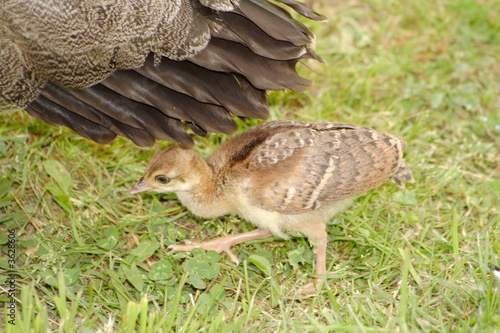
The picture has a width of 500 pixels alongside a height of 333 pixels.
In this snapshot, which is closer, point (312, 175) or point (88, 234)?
point (312, 175)

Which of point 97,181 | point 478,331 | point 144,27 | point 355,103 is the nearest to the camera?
point 478,331

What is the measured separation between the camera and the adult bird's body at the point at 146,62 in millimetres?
2391

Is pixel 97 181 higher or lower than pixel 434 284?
lower

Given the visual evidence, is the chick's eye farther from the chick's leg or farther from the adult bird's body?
the chick's leg

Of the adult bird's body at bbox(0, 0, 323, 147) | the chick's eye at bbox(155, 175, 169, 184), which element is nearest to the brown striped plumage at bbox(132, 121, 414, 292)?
the chick's eye at bbox(155, 175, 169, 184)

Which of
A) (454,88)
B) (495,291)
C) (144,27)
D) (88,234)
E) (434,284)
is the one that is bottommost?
(88,234)

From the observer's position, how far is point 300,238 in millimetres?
2996

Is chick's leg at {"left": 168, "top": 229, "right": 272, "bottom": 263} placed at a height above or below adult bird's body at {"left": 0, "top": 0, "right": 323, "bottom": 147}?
below

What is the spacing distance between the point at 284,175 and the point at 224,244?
20.6 inches

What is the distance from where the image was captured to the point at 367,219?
3.08m

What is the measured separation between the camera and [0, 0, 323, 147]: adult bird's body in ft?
7.84

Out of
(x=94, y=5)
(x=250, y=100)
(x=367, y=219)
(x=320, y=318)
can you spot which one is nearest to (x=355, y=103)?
(x=367, y=219)

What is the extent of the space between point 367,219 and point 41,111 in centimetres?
174

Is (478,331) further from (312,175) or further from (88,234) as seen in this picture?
(88,234)
